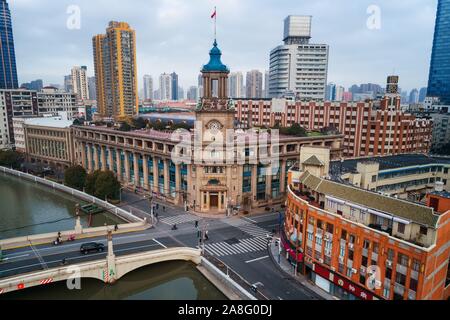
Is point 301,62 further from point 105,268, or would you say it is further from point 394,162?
point 105,268

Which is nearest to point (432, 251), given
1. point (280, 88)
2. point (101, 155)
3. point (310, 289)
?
point (310, 289)

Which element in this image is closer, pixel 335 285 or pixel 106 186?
pixel 335 285

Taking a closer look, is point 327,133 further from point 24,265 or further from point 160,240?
point 24,265

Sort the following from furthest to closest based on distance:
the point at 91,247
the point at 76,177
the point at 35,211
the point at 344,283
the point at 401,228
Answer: the point at 76,177, the point at 35,211, the point at 91,247, the point at 344,283, the point at 401,228

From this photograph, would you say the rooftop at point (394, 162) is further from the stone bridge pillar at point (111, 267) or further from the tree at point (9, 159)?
the tree at point (9, 159)

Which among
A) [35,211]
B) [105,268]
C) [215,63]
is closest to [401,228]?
[105,268]

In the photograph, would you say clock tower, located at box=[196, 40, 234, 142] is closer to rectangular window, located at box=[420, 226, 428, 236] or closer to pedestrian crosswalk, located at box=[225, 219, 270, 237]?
pedestrian crosswalk, located at box=[225, 219, 270, 237]
